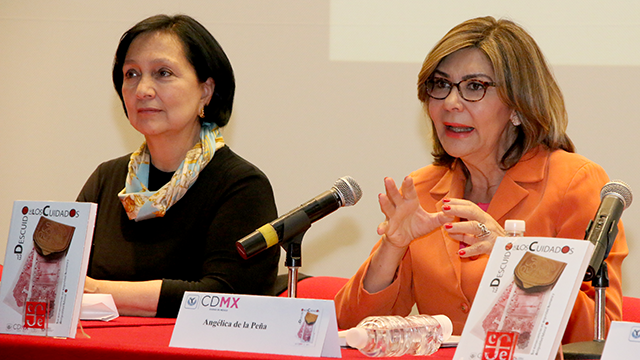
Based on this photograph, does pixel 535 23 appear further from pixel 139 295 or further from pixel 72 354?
pixel 72 354

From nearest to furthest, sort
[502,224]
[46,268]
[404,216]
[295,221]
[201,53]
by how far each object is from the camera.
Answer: [46,268], [295,221], [404,216], [502,224], [201,53]

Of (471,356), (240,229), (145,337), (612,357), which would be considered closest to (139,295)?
(240,229)

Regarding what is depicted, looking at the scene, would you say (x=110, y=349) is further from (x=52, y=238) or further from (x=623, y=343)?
(x=623, y=343)

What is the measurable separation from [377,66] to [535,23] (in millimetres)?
678

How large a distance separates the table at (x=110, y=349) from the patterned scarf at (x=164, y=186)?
0.79 metres

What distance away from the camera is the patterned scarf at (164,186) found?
2039mm

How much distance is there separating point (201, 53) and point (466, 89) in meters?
0.90

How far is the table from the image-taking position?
0.98 meters

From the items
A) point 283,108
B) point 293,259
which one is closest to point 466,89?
point 293,259

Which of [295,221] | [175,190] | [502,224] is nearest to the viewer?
[295,221]

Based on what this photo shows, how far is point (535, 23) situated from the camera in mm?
2701

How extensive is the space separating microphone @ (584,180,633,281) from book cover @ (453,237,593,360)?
14 centimetres

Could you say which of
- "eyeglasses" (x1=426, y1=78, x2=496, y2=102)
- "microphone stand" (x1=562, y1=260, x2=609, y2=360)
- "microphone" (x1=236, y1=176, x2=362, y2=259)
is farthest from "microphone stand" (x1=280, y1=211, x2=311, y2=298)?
"eyeglasses" (x1=426, y1=78, x2=496, y2=102)

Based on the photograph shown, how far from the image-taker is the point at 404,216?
61.6 inches
